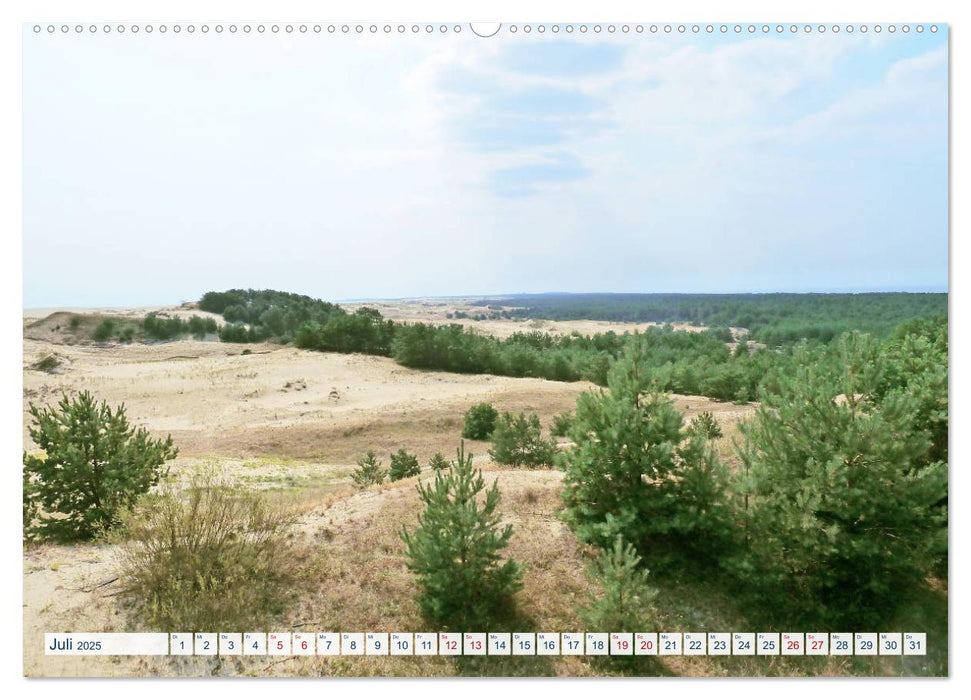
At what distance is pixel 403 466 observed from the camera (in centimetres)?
736

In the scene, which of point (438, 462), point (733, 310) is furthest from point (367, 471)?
point (733, 310)

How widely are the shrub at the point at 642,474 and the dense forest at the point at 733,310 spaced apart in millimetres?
667

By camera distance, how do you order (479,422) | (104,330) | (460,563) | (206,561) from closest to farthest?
(460,563) → (206,561) → (104,330) → (479,422)

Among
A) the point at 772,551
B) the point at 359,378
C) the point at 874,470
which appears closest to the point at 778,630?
the point at 772,551

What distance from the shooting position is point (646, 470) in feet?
21.0

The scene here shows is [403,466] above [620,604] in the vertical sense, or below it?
above

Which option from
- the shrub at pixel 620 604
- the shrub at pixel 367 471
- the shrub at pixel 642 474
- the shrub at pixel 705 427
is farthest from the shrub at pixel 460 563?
the shrub at pixel 705 427

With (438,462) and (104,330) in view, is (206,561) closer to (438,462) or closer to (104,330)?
(438,462)

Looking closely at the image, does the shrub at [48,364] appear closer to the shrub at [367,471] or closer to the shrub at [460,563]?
the shrub at [367,471]

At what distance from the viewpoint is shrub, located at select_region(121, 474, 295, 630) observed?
5.36m

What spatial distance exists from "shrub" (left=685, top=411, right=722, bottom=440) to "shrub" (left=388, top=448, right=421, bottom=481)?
3.19 m

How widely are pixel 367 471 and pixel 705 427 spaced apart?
4.09 meters

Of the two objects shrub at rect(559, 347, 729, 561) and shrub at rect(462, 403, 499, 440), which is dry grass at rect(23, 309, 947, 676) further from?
shrub at rect(559, 347, 729, 561)

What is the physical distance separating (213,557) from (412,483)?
7.81ft
